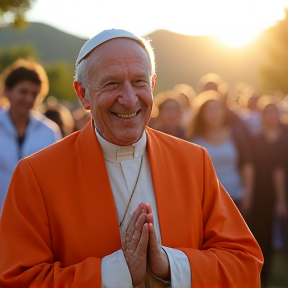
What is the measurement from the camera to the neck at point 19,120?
643 cm

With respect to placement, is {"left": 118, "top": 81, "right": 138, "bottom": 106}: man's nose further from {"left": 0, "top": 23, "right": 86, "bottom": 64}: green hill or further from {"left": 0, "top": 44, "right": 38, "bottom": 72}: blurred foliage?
{"left": 0, "top": 23, "right": 86, "bottom": 64}: green hill

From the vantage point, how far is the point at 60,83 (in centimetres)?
7762

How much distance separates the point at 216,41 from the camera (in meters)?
117

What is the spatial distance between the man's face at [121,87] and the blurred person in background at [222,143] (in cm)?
408

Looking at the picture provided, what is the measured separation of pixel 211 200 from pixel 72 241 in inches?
30.0

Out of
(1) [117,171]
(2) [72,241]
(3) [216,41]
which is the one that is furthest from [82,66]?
(3) [216,41]

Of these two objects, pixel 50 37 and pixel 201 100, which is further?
pixel 50 37

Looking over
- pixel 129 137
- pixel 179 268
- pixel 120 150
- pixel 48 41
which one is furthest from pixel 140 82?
pixel 48 41

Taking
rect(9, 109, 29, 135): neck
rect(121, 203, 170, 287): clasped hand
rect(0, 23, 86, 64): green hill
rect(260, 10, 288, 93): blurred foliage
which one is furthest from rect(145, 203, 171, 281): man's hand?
rect(0, 23, 86, 64): green hill

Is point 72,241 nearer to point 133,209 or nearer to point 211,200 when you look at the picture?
point 133,209

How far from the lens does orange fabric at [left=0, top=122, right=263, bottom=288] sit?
3432mm

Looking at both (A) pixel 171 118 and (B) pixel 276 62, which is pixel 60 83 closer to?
(B) pixel 276 62

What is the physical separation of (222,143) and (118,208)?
4.14 metres

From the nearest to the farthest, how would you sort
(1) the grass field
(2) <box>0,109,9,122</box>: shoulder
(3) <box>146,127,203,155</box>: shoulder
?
(3) <box>146,127,203,155</box>: shoulder, (2) <box>0,109,9,122</box>: shoulder, (1) the grass field
